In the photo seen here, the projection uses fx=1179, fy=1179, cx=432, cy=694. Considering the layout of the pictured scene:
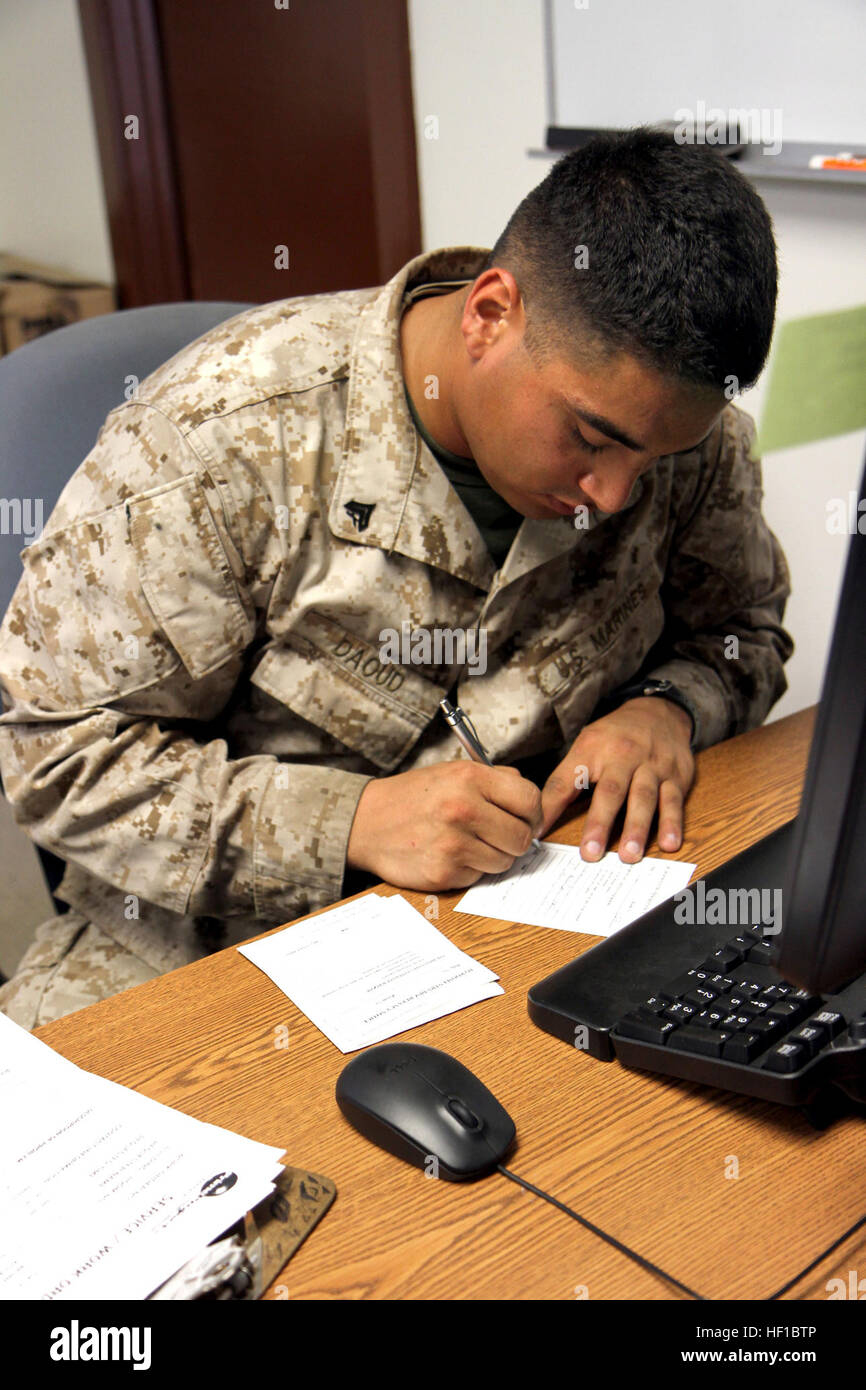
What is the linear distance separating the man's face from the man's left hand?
0.70ft

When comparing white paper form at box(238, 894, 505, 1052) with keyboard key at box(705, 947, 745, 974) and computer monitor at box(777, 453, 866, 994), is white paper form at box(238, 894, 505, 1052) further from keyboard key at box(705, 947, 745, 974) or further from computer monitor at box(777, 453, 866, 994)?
computer monitor at box(777, 453, 866, 994)

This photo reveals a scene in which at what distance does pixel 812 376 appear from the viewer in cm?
86

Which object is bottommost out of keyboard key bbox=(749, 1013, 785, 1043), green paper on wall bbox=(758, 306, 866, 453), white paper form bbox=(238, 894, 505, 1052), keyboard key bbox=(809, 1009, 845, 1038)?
white paper form bbox=(238, 894, 505, 1052)

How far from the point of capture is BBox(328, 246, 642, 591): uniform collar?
1.06 metres

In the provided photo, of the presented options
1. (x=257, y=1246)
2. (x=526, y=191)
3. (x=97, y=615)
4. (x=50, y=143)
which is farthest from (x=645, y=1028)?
(x=50, y=143)

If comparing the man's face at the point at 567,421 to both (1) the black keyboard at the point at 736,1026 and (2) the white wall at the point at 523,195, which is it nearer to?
(1) the black keyboard at the point at 736,1026

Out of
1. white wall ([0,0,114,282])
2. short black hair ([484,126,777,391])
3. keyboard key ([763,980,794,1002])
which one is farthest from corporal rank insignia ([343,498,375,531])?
white wall ([0,0,114,282])

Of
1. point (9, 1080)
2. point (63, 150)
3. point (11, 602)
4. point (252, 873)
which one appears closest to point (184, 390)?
point (11, 602)

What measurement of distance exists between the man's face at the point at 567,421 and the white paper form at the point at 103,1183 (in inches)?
22.8

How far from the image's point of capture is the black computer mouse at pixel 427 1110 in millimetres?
621

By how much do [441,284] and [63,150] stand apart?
247 centimetres

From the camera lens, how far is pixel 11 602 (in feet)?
3.57

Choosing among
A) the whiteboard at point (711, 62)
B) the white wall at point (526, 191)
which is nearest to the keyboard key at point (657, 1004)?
the white wall at point (526, 191)
